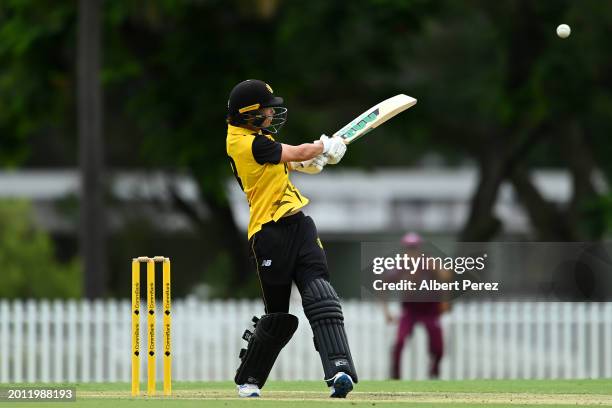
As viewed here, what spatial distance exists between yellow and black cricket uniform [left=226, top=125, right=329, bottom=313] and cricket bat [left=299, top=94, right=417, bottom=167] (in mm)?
261

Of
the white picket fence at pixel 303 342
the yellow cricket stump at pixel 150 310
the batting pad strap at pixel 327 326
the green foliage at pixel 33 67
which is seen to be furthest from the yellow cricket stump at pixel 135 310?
the green foliage at pixel 33 67

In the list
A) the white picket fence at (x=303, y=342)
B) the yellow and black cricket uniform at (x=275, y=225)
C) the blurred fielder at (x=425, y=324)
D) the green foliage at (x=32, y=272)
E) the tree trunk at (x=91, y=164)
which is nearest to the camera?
the yellow and black cricket uniform at (x=275, y=225)

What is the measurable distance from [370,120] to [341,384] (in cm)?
162

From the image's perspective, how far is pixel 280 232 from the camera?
8.51m

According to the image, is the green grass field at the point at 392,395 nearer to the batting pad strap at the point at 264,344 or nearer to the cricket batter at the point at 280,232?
the batting pad strap at the point at 264,344

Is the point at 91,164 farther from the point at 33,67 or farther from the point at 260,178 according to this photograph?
the point at 260,178

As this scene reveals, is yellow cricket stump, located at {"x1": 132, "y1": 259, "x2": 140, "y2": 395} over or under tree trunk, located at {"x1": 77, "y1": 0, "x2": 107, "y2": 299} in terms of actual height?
under

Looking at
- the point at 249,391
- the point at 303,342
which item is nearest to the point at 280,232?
the point at 249,391

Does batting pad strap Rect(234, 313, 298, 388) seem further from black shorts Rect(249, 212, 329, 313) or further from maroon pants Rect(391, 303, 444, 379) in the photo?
maroon pants Rect(391, 303, 444, 379)

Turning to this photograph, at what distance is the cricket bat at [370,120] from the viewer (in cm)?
876

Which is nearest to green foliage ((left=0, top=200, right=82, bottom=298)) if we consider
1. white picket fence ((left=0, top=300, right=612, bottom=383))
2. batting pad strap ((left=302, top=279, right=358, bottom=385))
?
white picket fence ((left=0, top=300, right=612, bottom=383))

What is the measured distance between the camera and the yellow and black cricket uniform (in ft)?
27.8

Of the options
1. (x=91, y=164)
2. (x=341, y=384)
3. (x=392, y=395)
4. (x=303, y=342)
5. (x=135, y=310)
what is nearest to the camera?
(x=341, y=384)

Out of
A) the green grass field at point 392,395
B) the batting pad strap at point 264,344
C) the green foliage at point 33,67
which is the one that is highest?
the green foliage at point 33,67
